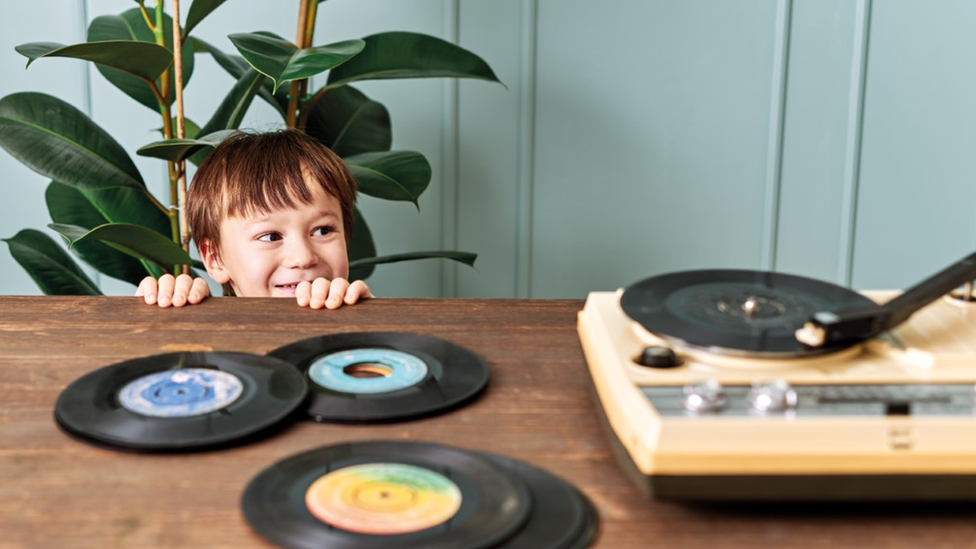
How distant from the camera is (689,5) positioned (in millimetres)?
2494

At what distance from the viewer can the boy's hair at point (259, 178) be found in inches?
62.2

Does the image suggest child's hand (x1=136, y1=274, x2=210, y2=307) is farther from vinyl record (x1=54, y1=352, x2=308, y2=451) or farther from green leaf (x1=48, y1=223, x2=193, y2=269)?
green leaf (x1=48, y1=223, x2=193, y2=269)

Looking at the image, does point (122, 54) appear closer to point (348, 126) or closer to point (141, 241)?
point (141, 241)

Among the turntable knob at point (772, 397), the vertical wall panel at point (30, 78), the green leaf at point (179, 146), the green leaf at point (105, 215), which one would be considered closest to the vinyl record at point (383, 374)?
the turntable knob at point (772, 397)

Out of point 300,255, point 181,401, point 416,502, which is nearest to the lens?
point 416,502

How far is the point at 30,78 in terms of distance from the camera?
249 centimetres

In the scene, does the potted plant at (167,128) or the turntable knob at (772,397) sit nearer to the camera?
the turntable knob at (772,397)

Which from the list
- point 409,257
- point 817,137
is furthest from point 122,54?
point 817,137

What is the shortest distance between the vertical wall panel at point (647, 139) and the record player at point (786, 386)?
181 cm

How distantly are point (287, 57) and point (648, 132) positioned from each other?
A: 46.4 inches

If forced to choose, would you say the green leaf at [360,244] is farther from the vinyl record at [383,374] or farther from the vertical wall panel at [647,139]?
the vinyl record at [383,374]

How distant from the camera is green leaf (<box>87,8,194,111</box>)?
1.98m

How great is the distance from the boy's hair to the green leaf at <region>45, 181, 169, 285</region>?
13.7 inches

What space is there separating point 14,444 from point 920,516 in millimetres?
555
